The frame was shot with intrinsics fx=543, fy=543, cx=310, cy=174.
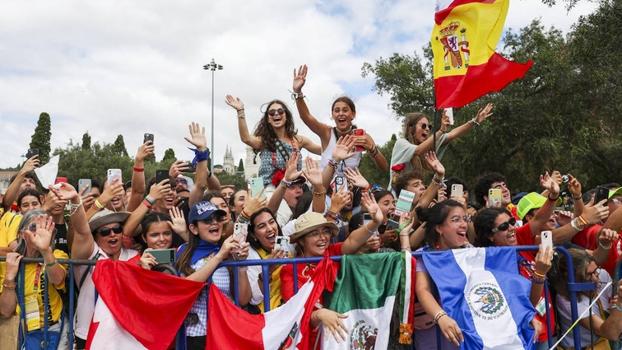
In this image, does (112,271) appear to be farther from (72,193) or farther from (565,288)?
(565,288)

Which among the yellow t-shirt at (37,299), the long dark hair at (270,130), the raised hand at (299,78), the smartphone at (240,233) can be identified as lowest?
the yellow t-shirt at (37,299)

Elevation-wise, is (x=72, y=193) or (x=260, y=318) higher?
(x=72, y=193)

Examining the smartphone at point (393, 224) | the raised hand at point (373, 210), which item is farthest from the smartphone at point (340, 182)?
the raised hand at point (373, 210)

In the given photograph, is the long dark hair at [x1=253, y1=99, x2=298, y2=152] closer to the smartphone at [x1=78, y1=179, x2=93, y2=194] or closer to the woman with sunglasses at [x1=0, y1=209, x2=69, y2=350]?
the smartphone at [x1=78, y1=179, x2=93, y2=194]

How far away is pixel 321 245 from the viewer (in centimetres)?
434

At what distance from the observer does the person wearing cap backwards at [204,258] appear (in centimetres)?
397

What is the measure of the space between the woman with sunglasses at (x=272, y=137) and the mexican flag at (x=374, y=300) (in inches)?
97.6

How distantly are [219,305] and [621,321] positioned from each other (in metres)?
3.04

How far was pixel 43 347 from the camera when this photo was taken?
4.33m

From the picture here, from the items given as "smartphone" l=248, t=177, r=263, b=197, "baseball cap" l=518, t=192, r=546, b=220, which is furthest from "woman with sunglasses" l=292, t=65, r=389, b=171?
"baseball cap" l=518, t=192, r=546, b=220

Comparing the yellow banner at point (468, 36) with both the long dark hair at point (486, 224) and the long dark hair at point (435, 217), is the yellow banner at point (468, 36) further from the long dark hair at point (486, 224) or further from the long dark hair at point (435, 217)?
the long dark hair at point (435, 217)

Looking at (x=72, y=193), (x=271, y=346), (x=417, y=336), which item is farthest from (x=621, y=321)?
(x=72, y=193)

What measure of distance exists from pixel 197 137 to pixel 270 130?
113 centimetres

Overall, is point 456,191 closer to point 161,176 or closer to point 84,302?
point 161,176
